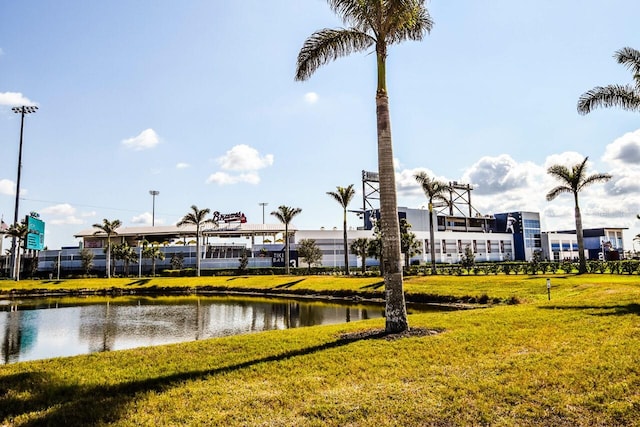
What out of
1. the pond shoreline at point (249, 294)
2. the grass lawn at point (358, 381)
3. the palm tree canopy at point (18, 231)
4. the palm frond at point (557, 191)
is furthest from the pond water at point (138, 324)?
the palm tree canopy at point (18, 231)

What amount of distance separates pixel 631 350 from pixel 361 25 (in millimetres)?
12400

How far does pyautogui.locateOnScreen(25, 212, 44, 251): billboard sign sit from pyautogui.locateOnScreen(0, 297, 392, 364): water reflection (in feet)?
152

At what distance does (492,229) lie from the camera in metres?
126

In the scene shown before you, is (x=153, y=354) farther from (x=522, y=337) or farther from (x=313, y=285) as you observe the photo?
(x=313, y=285)

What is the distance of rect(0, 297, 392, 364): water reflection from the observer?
19.3 m

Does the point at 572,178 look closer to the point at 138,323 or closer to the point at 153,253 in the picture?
the point at 138,323

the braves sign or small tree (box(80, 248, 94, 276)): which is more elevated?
the braves sign

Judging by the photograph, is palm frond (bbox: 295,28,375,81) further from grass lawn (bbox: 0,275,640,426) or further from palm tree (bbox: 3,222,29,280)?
palm tree (bbox: 3,222,29,280)

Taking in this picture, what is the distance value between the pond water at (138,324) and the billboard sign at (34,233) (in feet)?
159

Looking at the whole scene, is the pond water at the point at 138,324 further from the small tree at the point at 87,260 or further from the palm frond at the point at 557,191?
the small tree at the point at 87,260

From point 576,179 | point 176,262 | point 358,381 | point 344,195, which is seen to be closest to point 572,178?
point 576,179

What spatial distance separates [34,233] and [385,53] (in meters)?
81.0

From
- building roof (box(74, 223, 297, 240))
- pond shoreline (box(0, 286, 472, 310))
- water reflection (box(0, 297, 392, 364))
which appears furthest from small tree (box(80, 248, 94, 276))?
water reflection (box(0, 297, 392, 364))

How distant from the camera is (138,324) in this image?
25.9 metres
